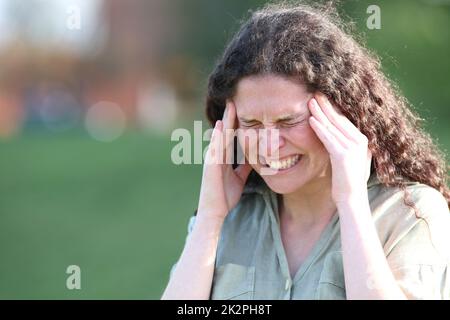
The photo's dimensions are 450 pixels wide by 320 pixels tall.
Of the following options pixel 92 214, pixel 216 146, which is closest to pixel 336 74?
pixel 216 146

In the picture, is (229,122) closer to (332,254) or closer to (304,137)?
(304,137)

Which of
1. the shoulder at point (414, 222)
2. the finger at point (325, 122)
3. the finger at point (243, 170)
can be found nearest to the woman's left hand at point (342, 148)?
the finger at point (325, 122)

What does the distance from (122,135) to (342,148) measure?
665 inches

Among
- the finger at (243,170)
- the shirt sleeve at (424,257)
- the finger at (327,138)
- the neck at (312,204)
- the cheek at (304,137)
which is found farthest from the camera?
the finger at (243,170)

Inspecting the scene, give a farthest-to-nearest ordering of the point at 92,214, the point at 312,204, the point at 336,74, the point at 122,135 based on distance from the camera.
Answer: the point at 122,135 → the point at 92,214 → the point at 312,204 → the point at 336,74

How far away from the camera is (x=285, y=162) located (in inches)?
123

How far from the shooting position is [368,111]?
322 cm

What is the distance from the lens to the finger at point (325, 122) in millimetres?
3025

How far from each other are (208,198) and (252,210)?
223mm

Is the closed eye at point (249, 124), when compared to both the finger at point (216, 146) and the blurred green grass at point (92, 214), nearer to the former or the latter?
the finger at point (216, 146)

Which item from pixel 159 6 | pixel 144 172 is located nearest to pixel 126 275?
pixel 144 172

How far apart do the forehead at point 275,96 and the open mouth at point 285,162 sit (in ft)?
0.54
